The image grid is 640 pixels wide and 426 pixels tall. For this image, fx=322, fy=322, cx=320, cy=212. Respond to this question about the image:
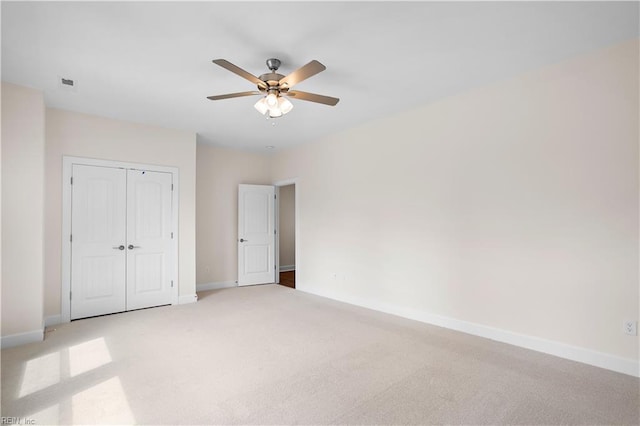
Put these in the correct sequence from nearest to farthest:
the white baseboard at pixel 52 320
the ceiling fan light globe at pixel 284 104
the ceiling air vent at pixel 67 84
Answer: the ceiling fan light globe at pixel 284 104, the ceiling air vent at pixel 67 84, the white baseboard at pixel 52 320

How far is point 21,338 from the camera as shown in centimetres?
340

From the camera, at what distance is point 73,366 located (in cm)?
283

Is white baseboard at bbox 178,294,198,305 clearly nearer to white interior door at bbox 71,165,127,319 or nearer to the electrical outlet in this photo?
white interior door at bbox 71,165,127,319

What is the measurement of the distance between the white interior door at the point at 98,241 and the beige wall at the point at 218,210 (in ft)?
4.97

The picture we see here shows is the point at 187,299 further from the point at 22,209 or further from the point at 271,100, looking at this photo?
the point at 271,100

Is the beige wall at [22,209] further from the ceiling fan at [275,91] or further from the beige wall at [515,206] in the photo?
the beige wall at [515,206]

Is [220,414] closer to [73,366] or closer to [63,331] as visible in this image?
[73,366]

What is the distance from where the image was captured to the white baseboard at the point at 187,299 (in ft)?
16.5

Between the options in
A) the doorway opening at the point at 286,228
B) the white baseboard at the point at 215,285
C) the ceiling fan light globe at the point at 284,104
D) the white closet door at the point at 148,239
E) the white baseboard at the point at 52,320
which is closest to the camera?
the ceiling fan light globe at the point at 284,104

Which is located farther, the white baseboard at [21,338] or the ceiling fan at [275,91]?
the white baseboard at [21,338]

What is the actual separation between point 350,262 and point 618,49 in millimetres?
3792

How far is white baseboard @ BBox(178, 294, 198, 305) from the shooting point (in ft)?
16.5

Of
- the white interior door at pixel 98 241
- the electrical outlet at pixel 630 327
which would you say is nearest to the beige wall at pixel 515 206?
the electrical outlet at pixel 630 327

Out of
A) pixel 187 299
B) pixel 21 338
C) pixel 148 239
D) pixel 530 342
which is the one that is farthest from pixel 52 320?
pixel 530 342
